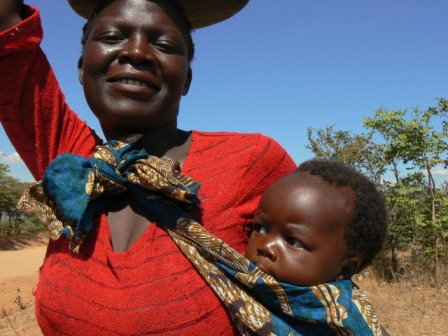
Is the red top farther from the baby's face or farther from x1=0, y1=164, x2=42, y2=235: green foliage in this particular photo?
x1=0, y1=164, x2=42, y2=235: green foliage

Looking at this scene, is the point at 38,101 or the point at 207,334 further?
the point at 38,101

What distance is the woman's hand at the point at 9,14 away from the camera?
1.47m

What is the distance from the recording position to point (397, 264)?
9.84 metres

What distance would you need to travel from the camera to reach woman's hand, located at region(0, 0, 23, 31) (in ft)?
4.82

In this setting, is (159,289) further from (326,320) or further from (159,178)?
(326,320)

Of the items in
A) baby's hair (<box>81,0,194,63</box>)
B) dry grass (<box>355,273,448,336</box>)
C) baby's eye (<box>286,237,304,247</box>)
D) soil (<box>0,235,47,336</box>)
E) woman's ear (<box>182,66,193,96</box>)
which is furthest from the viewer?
soil (<box>0,235,47,336</box>)

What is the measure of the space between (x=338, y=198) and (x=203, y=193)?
435 millimetres

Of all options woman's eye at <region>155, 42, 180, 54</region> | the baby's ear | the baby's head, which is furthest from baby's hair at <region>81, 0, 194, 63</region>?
the baby's ear

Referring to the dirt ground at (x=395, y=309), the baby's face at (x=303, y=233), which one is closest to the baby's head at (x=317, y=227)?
the baby's face at (x=303, y=233)

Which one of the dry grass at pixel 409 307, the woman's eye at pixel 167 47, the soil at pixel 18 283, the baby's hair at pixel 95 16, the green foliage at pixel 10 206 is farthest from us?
the green foliage at pixel 10 206

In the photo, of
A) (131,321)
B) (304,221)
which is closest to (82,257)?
(131,321)

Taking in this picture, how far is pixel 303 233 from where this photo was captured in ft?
4.79

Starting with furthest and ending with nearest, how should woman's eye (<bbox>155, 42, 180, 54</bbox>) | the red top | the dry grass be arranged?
the dry grass → woman's eye (<bbox>155, 42, 180, 54</bbox>) → the red top

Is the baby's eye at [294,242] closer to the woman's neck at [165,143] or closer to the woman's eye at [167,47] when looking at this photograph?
the woman's neck at [165,143]
